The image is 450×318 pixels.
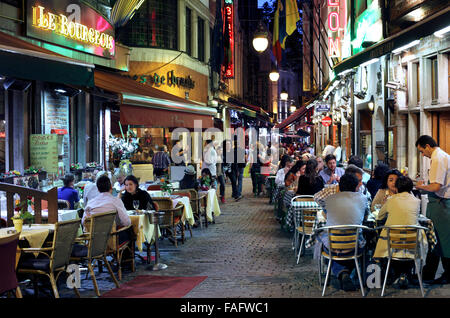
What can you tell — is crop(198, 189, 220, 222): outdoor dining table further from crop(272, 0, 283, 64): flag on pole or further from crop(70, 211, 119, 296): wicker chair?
crop(272, 0, 283, 64): flag on pole

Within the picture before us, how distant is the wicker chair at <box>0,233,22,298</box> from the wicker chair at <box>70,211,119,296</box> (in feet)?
4.97

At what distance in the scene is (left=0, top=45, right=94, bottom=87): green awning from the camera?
736 centimetres

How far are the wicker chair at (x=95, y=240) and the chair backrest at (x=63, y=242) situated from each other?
1.07ft

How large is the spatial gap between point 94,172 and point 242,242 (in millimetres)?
5369

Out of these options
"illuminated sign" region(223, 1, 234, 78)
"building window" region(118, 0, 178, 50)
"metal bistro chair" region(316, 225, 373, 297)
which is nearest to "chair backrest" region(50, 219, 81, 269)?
"metal bistro chair" region(316, 225, 373, 297)

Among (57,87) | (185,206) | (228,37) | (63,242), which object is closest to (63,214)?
(63,242)

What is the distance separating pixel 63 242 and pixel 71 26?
9.20 metres

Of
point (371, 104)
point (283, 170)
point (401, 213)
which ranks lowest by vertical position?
point (401, 213)

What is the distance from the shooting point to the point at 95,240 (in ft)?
25.2

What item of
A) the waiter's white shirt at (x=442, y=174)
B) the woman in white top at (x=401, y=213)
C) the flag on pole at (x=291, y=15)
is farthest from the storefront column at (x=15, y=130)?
the flag on pole at (x=291, y=15)

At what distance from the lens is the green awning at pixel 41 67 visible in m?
7.36

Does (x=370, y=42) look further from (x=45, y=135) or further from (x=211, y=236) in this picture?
(x=45, y=135)

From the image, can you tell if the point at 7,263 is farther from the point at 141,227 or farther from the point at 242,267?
the point at 242,267
